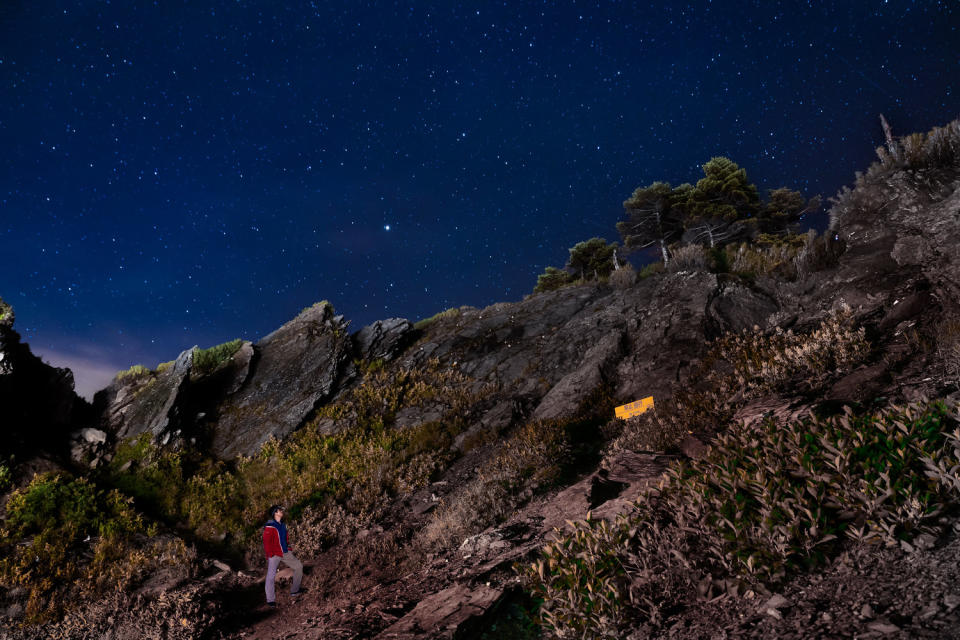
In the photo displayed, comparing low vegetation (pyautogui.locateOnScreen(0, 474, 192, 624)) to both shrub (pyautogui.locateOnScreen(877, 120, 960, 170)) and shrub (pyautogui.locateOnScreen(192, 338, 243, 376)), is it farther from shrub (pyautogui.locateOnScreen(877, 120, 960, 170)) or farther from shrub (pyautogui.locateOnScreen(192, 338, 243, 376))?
shrub (pyautogui.locateOnScreen(877, 120, 960, 170))

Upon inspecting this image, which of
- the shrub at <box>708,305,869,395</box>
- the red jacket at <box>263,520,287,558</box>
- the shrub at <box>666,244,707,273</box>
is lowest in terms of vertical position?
the red jacket at <box>263,520,287,558</box>

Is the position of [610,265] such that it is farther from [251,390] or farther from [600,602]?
[600,602]

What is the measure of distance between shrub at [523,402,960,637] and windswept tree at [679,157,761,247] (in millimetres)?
25710

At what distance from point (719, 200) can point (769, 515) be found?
28.6 meters

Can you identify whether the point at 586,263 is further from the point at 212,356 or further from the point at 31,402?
the point at 31,402

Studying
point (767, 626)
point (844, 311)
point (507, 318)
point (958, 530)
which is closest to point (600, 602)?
point (767, 626)

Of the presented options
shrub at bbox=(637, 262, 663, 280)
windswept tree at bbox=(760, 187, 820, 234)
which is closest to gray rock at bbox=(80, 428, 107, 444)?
shrub at bbox=(637, 262, 663, 280)

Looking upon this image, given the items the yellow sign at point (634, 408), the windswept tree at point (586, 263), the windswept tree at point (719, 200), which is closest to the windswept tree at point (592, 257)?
the windswept tree at point (586, 263)

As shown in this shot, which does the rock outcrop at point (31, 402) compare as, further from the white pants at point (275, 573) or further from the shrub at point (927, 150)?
the shrub at point (927, 150)

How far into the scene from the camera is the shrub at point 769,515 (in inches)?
104

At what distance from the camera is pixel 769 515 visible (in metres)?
2.78

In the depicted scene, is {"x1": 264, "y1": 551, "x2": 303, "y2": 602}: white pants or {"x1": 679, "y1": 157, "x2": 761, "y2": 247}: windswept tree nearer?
{"x1": 264, "y1": 551, "x2": 303, "y2": 602}: white pants

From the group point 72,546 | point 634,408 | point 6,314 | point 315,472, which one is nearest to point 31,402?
point 6,314

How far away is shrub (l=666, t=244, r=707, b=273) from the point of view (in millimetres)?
14672
